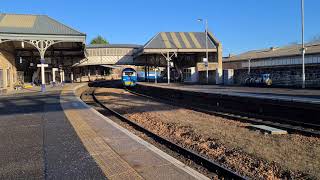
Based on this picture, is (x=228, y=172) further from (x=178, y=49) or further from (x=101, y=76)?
(x=101, y=76)

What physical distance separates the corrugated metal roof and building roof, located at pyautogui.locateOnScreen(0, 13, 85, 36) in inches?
818

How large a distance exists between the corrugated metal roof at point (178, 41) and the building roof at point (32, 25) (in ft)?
68.1

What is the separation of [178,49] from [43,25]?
25222 mm

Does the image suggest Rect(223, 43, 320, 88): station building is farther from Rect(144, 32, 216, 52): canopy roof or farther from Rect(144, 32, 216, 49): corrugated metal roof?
Rect(144, 32, 216, 49): corrugated metal roof

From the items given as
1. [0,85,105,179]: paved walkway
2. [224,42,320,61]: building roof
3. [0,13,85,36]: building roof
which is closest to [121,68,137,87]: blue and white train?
[0,13,85,36]: building roof

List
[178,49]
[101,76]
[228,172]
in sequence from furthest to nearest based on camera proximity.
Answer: [101,76] → [178,49] → [228,172]

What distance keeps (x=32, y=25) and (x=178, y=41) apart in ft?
92.9

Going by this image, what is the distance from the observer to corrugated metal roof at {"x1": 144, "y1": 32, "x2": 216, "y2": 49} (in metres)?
66.9

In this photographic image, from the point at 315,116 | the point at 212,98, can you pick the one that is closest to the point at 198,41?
the point at 212,98

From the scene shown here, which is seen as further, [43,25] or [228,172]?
[43,25]

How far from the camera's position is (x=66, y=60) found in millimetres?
77875

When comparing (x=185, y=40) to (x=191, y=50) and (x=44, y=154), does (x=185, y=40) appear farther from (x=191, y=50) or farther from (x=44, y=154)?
(x=44, y=154)

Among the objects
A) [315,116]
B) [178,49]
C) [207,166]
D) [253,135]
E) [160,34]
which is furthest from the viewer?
[160,34]

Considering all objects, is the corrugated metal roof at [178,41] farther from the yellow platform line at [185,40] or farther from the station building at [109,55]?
the station building at [109,55]
